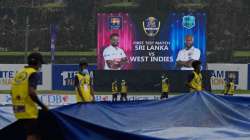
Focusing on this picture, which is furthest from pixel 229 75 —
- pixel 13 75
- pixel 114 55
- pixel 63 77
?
pixel 13 75

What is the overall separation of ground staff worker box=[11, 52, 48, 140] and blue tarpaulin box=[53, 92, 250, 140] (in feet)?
1.33

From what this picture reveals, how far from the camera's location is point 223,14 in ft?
213

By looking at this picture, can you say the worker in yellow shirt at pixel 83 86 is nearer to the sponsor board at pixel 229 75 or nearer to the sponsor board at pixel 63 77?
the sponsor board at pixel 63 77

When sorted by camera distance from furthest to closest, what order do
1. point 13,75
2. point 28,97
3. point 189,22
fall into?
point 13,75
point 189,22
point 28,97

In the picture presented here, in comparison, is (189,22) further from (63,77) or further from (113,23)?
(63,77)

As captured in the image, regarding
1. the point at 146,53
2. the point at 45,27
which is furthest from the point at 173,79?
the point at 45,27

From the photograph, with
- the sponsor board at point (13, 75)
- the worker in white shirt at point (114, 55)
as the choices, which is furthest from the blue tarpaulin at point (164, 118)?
the sponsor board at point (13, 75)

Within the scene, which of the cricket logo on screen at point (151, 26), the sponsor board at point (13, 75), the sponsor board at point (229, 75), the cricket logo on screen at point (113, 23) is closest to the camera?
the cricket logo on screen at point (113, 23)

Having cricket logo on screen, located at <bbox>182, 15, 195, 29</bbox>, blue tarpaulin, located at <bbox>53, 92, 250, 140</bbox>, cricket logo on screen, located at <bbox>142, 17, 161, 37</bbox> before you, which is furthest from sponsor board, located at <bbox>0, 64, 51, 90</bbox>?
blue tarpaulin, located at <bbox>53, 92, 250, 140</bbox>

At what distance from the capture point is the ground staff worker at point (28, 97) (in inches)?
288

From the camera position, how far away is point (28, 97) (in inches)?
289

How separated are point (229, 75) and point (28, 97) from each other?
34216mm

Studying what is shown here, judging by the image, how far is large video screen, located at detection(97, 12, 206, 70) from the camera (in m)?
34.7

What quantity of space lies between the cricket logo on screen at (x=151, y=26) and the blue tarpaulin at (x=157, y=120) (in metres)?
25.3
